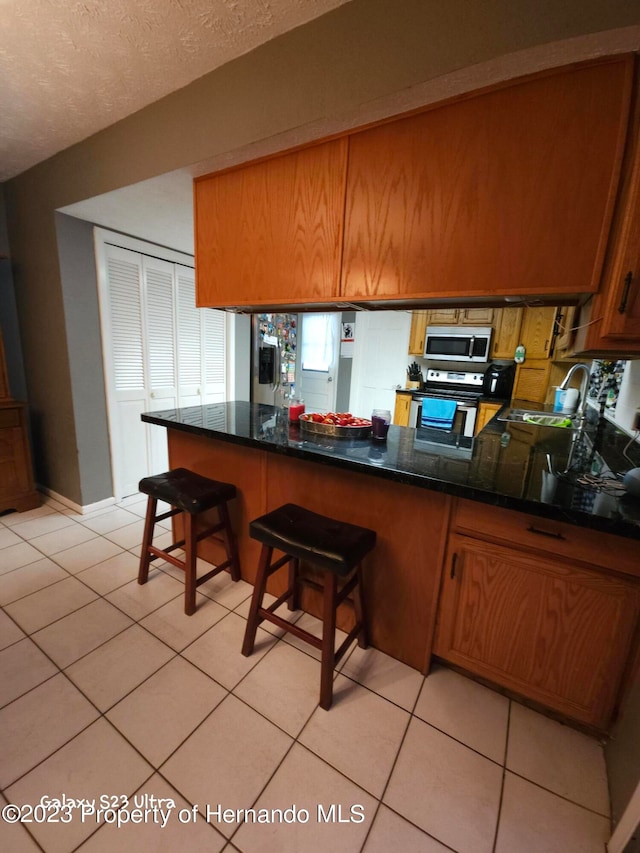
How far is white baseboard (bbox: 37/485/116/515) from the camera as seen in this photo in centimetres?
273

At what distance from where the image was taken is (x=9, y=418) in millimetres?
2543

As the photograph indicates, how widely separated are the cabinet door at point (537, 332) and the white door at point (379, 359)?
4.33ft

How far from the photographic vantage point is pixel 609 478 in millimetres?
1231

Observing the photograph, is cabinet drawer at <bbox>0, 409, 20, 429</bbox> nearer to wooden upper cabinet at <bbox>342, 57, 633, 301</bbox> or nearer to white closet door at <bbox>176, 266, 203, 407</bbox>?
white closet door at <bbox>176, 266, 203, 407</bbox>

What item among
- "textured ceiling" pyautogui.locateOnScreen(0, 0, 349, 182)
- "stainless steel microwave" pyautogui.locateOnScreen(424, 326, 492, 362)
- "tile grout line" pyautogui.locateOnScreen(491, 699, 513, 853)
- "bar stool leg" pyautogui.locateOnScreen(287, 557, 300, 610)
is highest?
"textured ceiling" pyautogui.locateOnScreen(0, 0, 349, 182)

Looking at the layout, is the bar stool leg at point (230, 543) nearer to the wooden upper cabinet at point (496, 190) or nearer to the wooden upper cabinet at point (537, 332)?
the wooden upper cabinet at point (496, 190)

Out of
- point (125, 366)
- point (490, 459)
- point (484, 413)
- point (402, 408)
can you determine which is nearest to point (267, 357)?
point (125, 366)

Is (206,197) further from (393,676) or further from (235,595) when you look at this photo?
(393,676)

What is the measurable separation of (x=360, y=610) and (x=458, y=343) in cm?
340

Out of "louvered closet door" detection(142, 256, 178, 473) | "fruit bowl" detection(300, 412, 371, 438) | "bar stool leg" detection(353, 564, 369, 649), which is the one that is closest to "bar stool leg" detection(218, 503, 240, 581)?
"fruit bowl" detection(300, 412, 371, 438)

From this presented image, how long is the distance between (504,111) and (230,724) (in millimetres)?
2367

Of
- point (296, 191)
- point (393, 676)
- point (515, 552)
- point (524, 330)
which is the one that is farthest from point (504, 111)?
point (524, 330)

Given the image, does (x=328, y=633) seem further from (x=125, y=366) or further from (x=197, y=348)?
(x=197, y=348)

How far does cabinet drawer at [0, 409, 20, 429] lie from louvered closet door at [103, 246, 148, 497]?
62 cm
